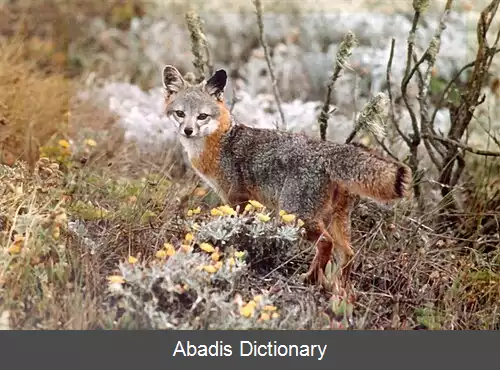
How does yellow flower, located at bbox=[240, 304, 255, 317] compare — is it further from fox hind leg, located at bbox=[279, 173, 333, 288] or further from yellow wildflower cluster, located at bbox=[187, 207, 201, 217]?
yellow wildflower cluster, located at bbox=[187, 207, 201, 217]

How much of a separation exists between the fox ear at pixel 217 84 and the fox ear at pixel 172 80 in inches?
6.2

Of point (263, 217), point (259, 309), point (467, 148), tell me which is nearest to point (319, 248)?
point (263, 217)

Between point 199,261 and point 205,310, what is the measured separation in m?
0.29

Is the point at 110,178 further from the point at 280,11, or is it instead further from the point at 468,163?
the point at 280,11

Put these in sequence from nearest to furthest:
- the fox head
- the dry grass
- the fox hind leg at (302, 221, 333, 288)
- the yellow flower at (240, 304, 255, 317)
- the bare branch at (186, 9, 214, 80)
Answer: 1. the yellow flower at (240, 304, 255, 317)
2. the fox hind leg at (302, 221, 333, 288)
3. the fox head
4. the bare branch at (186, 9, 214, 80)
5. the dry grass

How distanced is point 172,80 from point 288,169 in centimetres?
84

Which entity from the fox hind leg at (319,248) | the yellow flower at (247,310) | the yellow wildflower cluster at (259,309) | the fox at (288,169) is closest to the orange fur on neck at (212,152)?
the fox at (288,169)

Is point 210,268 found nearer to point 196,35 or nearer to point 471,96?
point 196,35

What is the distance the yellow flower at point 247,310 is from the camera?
330 centimetres

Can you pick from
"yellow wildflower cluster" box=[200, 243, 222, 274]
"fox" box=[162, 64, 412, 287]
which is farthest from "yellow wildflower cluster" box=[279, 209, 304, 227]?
"yellow wildflower cluster" box=[200, 243, 222, 274]

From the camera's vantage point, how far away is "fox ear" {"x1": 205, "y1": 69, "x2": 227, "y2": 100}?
4293 mm

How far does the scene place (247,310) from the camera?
A: 3.30m
